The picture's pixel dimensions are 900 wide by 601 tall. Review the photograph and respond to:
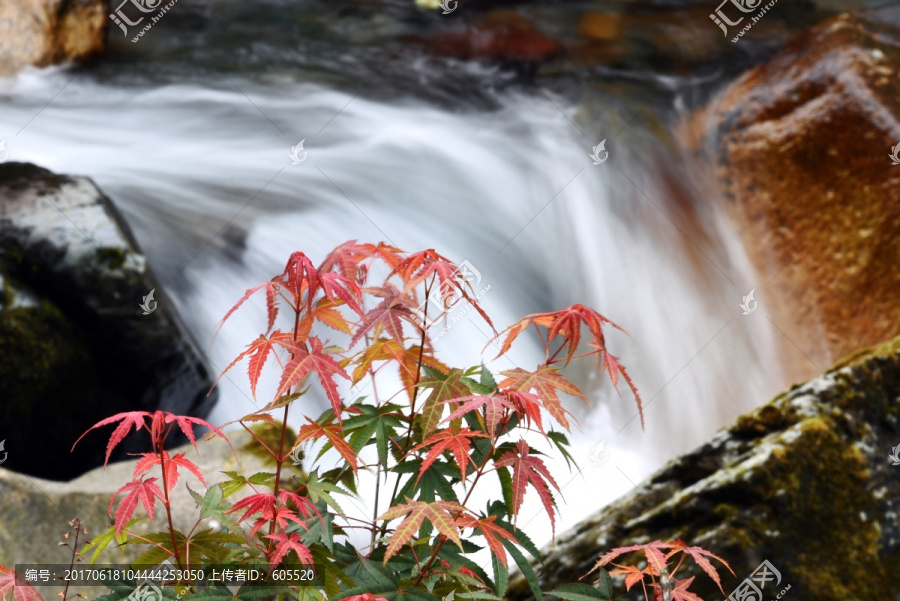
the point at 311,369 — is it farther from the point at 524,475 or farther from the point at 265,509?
the point at 524,475

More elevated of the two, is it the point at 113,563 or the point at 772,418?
the point at 772,418

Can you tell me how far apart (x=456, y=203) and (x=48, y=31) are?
10.6 feet

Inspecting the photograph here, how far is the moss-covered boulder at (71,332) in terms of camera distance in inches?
126

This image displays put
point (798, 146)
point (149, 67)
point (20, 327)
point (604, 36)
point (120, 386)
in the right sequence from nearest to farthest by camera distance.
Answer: point (20, 327)
point (120, 386)
point (798, 146)
point (149, 67)
point (604, 36)

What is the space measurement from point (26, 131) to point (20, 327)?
2197 millimetres

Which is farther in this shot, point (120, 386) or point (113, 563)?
point (120, 386)

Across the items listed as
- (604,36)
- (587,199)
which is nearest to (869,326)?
(587,199)

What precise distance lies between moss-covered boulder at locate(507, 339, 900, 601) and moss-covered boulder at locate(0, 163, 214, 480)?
2.02 m

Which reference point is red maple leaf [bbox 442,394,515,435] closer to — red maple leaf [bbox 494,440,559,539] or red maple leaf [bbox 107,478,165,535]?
red maple leaf [bbox 494,440,559,539]

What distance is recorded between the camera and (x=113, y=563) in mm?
2424

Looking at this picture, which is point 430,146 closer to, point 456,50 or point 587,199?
point 587,199

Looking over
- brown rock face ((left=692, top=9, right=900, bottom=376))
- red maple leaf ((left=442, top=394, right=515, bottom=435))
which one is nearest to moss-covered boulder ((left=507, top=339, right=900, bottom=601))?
red maple leaf ((left=442, top=394, right=515, bottom=435))

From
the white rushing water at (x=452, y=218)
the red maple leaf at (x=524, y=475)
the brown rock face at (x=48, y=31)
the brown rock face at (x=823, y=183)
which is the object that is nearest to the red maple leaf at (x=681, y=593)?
the red maple leaf at (x=524, y=475)
